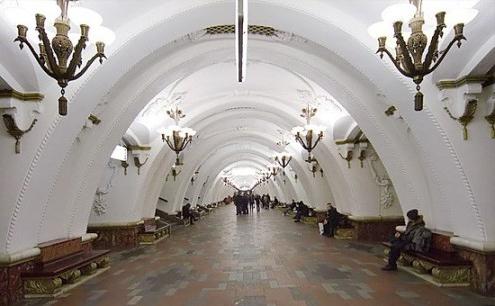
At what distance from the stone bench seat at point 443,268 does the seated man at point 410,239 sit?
244mm

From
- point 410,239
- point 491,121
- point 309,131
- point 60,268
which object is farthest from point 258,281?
point 309,131

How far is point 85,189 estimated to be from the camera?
698 centimetres

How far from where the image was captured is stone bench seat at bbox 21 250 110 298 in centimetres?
526

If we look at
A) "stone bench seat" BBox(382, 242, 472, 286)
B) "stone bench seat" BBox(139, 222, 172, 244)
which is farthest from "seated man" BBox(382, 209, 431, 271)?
"stone bench seat" BBox(139, 222, 172, 244)

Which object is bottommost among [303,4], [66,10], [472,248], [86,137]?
[472,248]

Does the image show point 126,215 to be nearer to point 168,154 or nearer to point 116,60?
point 168,154

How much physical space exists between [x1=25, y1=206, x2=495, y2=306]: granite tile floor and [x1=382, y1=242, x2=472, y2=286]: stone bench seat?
0.19 m

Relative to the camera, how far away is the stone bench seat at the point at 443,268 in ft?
17.5

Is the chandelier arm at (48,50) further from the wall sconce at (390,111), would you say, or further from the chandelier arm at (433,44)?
the wall sconce at (390,111)

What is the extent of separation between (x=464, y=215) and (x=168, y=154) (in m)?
8.72

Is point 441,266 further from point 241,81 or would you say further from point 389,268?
point 241,81

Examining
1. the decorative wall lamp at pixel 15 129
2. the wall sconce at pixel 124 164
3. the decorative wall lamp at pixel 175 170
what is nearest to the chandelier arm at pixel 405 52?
the decorative wall lamp at pixel 15 129

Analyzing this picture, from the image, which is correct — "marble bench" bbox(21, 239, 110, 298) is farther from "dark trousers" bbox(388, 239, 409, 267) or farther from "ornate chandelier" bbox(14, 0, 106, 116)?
"dark trousers" bbox(388, 239, 409, 267)

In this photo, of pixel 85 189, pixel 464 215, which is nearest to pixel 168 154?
pixel 85 189
